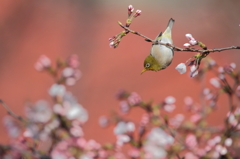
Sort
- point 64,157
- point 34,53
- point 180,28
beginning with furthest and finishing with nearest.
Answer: point 180,28, point 34,53, point 64,157

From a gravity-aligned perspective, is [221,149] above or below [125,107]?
below

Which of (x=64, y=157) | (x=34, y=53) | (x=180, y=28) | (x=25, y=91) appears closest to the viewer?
(x=64, y=157)

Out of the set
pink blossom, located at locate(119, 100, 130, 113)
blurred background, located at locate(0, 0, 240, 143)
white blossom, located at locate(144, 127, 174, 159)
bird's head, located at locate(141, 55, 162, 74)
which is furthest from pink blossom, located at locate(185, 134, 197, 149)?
blurred background, located at locate(0, 0, 240, 143)

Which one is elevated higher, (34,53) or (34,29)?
(34,29)

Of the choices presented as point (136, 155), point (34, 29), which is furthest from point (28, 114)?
point (34, 29)

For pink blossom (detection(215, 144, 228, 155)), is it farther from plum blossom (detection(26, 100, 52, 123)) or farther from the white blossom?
plum blossom (detection(26, 100, 52, 123))

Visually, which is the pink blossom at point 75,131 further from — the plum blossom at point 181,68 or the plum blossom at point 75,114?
the plum blossom at point 181,68

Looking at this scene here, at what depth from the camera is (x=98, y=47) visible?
1910mm

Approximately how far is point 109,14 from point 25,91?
0.82 metres

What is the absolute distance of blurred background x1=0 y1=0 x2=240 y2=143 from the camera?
5.45 feet

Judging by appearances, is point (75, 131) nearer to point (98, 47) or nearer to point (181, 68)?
point (181, 68)

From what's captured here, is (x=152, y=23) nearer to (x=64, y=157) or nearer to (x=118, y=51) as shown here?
(x=118, y=51)

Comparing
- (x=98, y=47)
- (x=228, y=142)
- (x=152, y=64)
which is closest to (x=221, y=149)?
(x=228, y=142)

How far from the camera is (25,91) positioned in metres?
1.69
